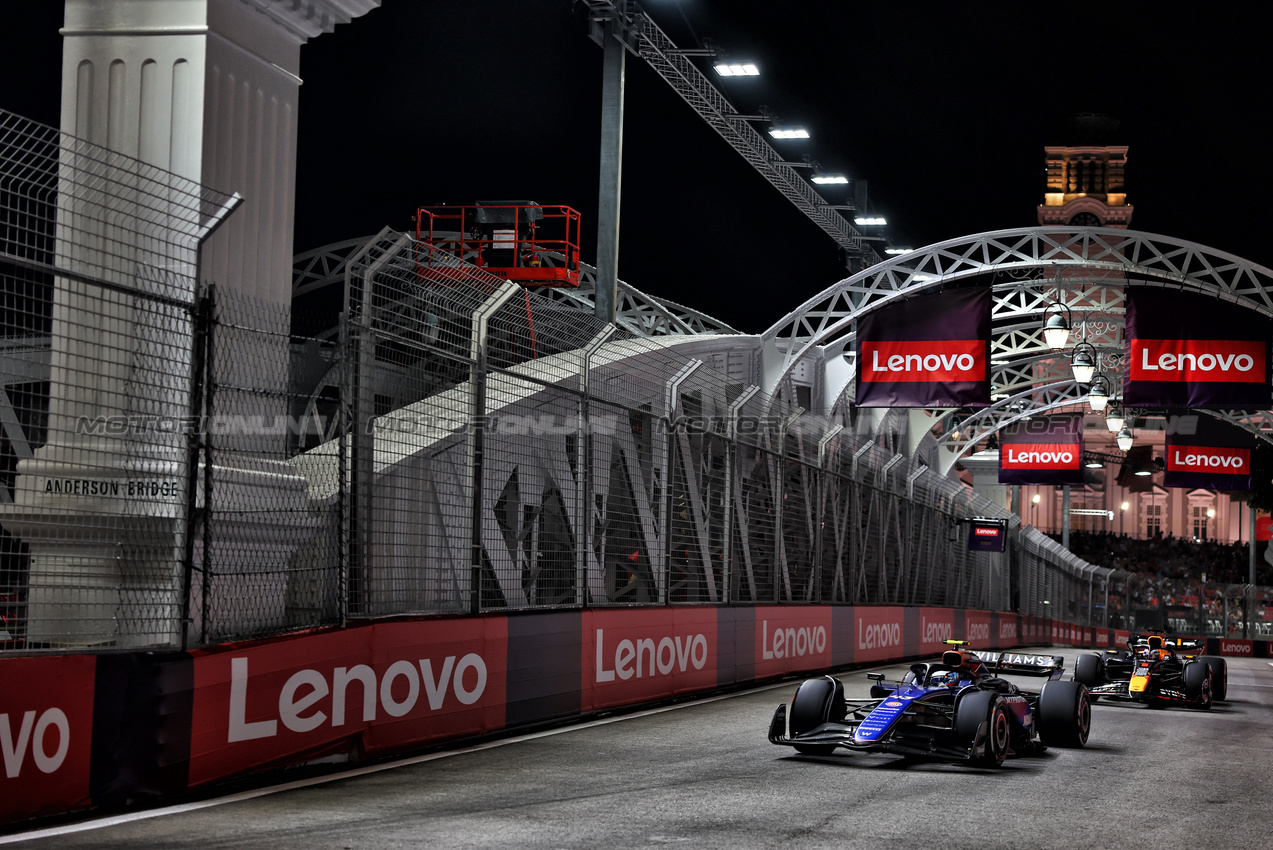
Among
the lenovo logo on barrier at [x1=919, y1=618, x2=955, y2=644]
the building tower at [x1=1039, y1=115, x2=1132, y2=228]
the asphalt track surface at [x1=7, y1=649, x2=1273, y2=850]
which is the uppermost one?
the building tower at [x1=1039, y1=115, x2=1132, y2=228]

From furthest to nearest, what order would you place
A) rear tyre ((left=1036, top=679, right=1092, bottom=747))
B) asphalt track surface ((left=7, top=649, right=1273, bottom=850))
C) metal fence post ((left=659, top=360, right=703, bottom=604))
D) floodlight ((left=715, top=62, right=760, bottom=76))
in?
floodlight ((left=715, top=62, right=760, bottom=76))
metal fence post ((left=659, top=360, right=703, bottom=604))
rear tyre ((left=1036, top=679, right=1092, bottom=747))
asphalt track surface ((left=7, top=649, right=1273, bottom=850))

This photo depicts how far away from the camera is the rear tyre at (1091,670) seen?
605 inches

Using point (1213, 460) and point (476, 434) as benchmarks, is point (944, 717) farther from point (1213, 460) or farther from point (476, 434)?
point (1213, 460)

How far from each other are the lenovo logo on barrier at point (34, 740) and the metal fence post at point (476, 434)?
379 centimetres

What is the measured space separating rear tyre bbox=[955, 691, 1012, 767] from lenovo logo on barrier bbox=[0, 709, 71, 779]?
5452 mm

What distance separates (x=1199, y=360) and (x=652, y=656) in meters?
11.1

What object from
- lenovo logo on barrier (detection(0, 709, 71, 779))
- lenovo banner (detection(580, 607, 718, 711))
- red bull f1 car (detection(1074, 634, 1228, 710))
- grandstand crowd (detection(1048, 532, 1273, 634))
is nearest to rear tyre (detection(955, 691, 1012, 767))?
lenovo banner (detection(580, 607, 718, 711))

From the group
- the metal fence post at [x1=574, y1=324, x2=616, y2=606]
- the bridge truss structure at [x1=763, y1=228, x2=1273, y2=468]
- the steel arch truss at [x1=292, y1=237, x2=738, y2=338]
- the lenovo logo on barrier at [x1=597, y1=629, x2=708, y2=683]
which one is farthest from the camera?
the steel arch truss at [x1=292, y1=237, x2=738, y2=338]

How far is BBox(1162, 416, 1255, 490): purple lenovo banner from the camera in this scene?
32000mm

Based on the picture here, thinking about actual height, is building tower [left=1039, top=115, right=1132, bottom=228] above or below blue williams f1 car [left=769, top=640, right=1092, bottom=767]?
above

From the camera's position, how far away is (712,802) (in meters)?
7.17

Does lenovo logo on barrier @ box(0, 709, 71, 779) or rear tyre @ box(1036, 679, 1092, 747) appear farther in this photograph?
rear tyre @ box(1036, 679, 1092, 747)

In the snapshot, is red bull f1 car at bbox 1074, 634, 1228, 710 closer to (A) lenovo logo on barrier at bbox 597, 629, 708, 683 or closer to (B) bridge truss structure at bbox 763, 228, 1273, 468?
(A) lenovo logo on barrier at bbox 597, 629, 708, 683

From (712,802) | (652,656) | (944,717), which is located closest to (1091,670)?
(652,656)
